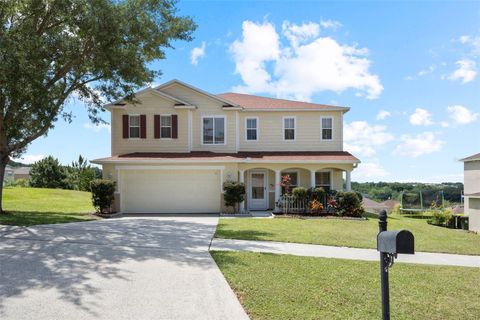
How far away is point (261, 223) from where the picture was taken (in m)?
15.1

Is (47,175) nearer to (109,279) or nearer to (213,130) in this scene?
(213,130)

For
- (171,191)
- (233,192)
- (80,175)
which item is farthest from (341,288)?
(80,175)

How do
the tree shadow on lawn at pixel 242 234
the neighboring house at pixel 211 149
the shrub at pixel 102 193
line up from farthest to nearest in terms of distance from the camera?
1. the neighboring house at pixel 211 149
2. the shrub at pixel 102 193
3. the tree shadow on lawn at pixel 242 234

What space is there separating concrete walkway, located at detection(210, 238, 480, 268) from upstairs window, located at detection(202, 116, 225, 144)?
38.5ft

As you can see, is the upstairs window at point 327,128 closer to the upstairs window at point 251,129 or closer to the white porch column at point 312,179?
the white porch column at point 312,179

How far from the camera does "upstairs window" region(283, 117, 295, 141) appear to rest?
882 inches

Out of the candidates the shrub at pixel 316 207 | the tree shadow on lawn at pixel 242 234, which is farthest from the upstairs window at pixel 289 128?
the tree shadow on lawn at pixel 242 234

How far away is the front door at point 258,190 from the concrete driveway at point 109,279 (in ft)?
37.4

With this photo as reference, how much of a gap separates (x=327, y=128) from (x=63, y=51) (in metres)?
14.4

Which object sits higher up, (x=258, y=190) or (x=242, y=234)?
(x=258, y=190)

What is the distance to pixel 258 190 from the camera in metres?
21.7

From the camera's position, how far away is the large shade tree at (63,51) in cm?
1309

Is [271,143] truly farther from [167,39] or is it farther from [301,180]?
[167,39]

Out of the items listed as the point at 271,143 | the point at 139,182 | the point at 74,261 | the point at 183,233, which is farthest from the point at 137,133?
the point at 74,261
